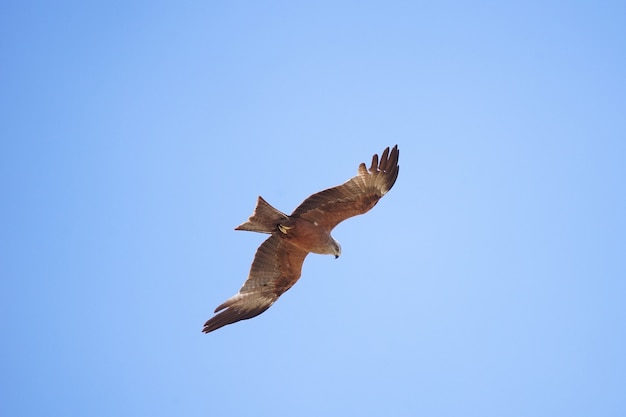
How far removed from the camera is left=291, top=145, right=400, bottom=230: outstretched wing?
Result: 10188 millimetres

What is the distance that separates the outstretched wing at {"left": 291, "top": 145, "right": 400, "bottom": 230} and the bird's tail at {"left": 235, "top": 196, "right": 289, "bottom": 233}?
29 centimetres

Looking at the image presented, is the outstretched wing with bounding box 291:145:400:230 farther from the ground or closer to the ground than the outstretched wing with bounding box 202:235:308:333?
farther from the ground

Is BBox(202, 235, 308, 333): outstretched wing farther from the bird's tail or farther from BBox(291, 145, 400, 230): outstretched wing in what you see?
BBox(291, 145, 400, 230): outstretched wing

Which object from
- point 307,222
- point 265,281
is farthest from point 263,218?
point 265,281

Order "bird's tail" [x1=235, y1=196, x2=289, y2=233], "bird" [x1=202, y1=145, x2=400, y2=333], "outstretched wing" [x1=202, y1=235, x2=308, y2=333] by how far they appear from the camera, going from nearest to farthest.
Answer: "bird's tail" [x1=235, y1=196, x2=289, y2=233]
"bird" [x1=202, y1=145, x2=400, y2=333]
"outstretched wing" [x1=202, y1=235, x2=308, y2=333]

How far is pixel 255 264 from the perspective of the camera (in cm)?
1095

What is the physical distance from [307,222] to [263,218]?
2.34ft

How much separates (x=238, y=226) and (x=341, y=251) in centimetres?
171

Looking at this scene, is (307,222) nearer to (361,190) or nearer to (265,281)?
(361,190)

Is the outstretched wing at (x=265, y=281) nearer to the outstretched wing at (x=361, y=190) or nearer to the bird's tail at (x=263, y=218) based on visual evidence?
the bird's tail at (x=263, y=218)

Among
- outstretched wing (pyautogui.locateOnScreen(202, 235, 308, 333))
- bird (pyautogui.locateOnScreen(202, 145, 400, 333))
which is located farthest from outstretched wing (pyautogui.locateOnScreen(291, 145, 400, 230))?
outstretched wing (pyautogui.locateOnScreen(202, 235, 308, 333))

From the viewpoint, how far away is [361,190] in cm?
1023

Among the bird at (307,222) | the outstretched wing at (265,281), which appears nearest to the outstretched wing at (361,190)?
the bird at (307,222)
